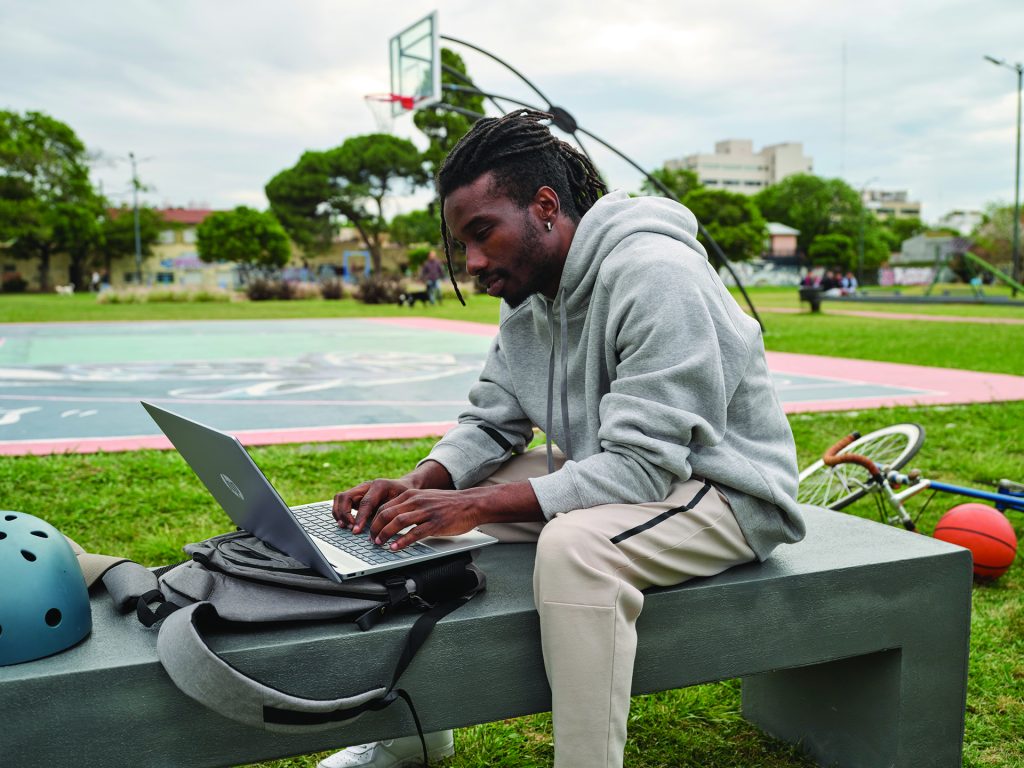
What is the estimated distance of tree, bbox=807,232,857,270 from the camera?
72.1 m

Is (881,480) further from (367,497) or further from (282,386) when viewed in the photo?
(282,386)

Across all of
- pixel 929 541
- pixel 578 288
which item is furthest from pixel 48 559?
pixel 929 541

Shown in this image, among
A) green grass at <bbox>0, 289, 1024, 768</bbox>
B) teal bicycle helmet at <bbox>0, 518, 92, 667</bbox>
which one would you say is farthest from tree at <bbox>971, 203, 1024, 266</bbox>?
teal bicycle helmet at <bbox>0, 518, 92, 667</bbox>

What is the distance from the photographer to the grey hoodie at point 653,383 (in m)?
1.92

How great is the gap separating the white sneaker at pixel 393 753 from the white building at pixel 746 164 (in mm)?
141599

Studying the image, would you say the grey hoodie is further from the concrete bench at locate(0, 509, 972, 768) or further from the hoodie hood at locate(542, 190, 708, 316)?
the concrete bench at locate(0, 509, 972, 768)

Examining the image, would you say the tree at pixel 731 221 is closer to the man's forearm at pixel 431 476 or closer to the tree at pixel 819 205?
the tree at pixel 819 205

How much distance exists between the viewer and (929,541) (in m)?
2.32

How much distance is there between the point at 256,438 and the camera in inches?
241

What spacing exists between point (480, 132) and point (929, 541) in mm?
1499

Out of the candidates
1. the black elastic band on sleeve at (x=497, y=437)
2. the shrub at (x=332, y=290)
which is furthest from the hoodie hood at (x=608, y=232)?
the shrub at (x=332, y=290)

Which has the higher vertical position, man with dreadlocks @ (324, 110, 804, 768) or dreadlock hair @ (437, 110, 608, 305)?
dreadlock hair @ (437, 110, 608, 305)

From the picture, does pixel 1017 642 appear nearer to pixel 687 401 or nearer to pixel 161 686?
pixel 687 401

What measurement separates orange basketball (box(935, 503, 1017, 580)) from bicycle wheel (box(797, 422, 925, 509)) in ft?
1.15
